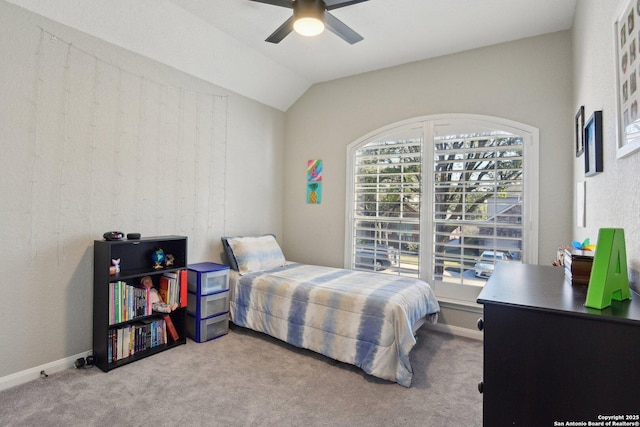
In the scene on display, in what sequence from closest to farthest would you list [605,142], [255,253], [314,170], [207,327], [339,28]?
[605,142], [339,28], [207,327], [255,253], [314,170]

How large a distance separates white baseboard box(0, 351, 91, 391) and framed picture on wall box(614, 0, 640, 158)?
3433mm

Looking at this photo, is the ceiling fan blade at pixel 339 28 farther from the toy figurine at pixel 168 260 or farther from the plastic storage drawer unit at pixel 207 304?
the plastic storage drawer unit at pixel 207 304

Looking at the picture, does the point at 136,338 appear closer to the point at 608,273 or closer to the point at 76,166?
the point at 76,166

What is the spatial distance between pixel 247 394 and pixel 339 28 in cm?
259

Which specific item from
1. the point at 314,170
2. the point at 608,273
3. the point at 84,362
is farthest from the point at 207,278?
the point at 608,273

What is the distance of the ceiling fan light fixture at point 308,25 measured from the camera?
7.00 ft

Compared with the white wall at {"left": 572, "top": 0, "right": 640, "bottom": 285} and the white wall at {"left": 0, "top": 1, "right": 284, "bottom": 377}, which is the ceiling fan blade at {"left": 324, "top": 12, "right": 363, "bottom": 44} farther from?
the white wall at {"left": 0, "top": 1, "right": 284, "bottom": 377}

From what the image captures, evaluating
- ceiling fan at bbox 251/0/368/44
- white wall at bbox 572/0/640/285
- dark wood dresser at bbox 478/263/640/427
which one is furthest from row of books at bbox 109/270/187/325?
white wall at bbox 572/0/640/285

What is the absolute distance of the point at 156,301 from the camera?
9.08 ft

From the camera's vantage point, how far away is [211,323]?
303 centimetres

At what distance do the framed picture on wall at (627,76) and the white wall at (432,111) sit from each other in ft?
5.77

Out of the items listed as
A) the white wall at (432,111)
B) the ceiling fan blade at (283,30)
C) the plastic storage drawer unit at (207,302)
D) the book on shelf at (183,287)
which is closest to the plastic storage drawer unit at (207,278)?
the plastic storage drawer unit at (207,302)

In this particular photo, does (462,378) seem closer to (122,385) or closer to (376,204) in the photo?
(376,204)

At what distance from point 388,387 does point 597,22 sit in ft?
7.96
